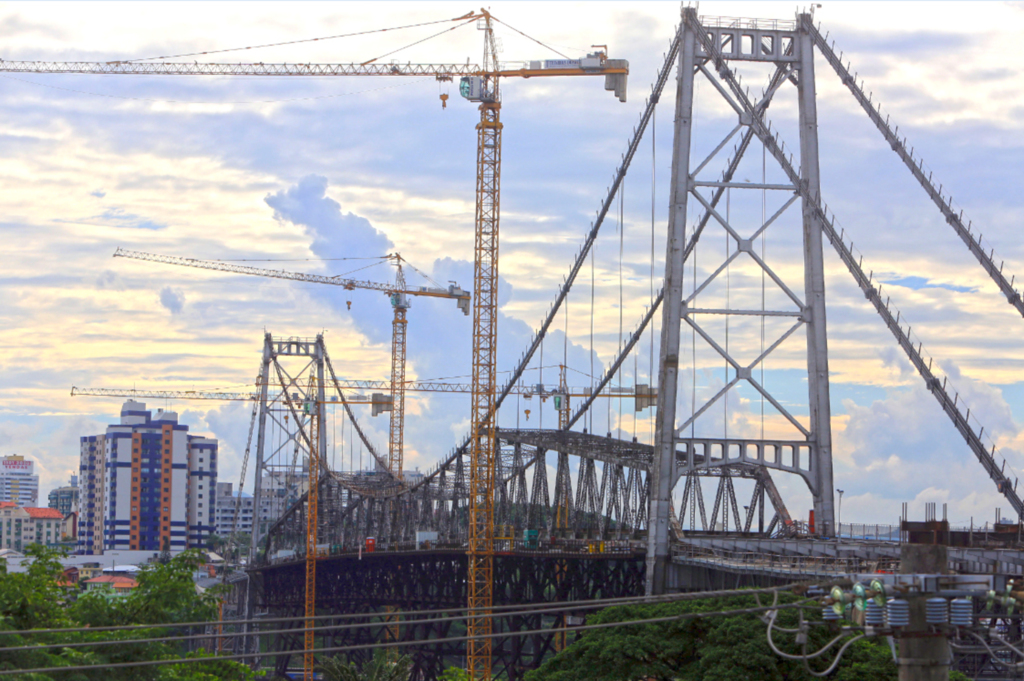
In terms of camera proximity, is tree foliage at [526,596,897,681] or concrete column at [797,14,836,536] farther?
concrete column at [797,14,836,536]

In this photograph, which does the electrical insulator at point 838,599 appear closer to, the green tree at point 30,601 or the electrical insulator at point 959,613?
the electrical insulator at point 959,613

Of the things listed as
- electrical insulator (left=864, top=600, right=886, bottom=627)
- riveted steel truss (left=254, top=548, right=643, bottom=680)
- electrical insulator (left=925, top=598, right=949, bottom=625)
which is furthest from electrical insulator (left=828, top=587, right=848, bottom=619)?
riveted steel truss (left=254, top=548, right=643, bottom=680)

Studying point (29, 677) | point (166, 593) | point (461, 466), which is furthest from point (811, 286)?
point (461, 466)

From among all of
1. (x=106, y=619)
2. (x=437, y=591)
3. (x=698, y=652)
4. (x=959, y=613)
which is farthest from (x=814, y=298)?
(x=437, y=591)

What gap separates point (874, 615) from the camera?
16.9 m

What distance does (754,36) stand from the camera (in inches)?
2581

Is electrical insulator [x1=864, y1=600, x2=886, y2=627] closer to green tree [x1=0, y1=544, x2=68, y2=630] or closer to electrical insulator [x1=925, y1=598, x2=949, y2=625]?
electrical insulator [x1=925, y1=598, x2=949, y2=625]

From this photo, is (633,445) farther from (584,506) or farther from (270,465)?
(270,465)

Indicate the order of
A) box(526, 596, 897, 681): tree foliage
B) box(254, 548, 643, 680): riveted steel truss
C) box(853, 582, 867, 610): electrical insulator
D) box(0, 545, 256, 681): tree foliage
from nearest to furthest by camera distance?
box(853, 582, 867, 610): electrical insulator
box(0, 545, 256, 681): tree foliage
box(526, 596, 897, 681): tree foliage
box(254, 548, 643, 680): riveted steel truss

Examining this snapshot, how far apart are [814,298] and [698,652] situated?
24.7m

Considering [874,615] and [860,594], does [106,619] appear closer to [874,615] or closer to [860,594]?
[874,615]

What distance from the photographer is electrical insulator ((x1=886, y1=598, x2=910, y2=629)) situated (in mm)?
16672

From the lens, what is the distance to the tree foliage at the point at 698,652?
137ft

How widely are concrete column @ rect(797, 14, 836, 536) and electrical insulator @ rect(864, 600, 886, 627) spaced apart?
47.4 meters
